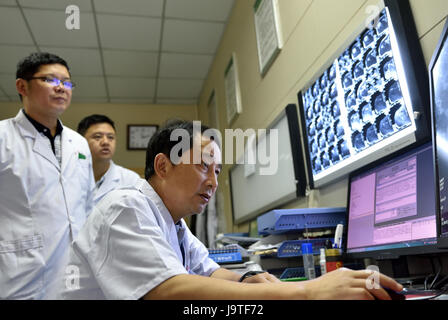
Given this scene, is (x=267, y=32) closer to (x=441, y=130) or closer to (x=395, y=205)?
(x=395, y=205)

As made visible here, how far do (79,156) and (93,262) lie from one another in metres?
1.42

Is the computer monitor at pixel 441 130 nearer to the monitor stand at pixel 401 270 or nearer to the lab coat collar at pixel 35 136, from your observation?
the monitor stand at pixel 401 270

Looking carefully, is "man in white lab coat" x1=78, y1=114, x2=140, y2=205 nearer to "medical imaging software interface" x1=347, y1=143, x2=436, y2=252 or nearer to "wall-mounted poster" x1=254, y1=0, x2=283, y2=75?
"wall-mounted poster" x1=254, y1=0, x2=283, y2=75

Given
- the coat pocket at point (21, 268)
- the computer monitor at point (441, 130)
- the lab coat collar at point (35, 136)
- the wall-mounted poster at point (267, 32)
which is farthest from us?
the wall-mounted poster at point (267, 32)

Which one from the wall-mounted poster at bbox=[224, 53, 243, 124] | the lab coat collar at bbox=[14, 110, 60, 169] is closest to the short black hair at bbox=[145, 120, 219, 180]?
the lab coat collar at bbox=[14, 110, 60, 169]

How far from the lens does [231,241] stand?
81.0 inches

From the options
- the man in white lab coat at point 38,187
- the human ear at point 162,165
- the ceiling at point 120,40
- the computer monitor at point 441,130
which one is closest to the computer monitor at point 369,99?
the computer monitor at point 441,130

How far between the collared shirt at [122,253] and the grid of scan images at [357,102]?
856mm

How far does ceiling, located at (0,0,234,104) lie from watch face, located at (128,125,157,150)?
48cm

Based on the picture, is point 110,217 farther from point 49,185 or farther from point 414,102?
point 49,185

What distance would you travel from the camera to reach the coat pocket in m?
1.48

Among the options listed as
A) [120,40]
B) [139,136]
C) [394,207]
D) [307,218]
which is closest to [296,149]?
[307,218]

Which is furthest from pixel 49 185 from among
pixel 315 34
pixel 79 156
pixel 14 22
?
pixel 14 22

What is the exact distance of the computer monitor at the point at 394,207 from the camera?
3.14ft
